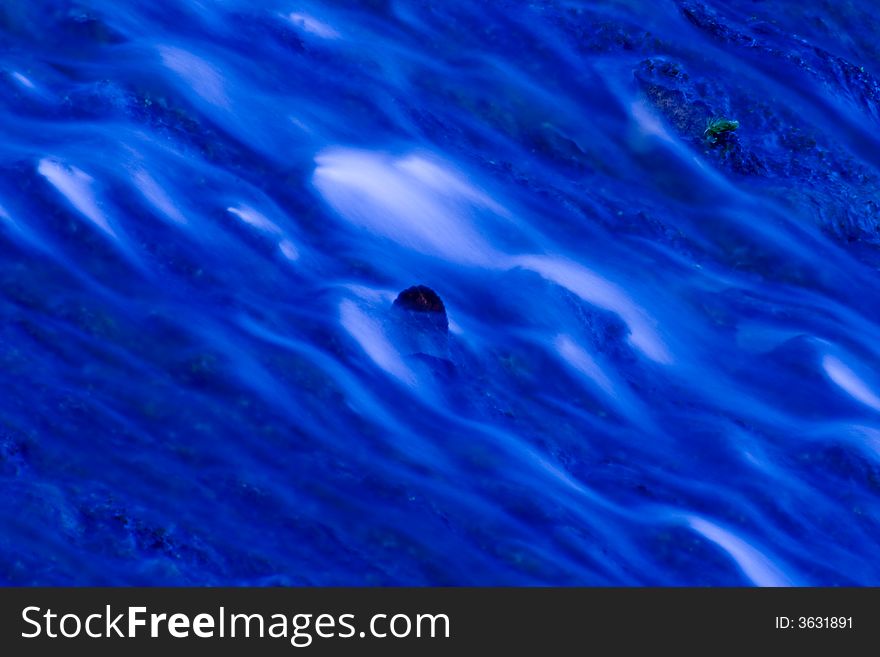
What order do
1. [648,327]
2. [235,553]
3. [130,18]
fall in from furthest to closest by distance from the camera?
1. [130,18]
2. [648,327]
3. [235,553]

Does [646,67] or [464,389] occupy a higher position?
[646,67]

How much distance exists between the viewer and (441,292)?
17.2ft

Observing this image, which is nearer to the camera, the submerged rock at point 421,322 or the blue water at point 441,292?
the blue water at point 441,292

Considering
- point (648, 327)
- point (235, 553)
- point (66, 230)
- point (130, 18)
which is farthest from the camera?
point (130, 18)

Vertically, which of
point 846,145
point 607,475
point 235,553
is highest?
point 846,145

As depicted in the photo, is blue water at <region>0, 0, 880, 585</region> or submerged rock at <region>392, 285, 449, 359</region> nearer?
blue water at <region>0, 0, 880, 585</region>

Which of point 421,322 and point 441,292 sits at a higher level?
point 441,292

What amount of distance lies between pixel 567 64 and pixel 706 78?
74 cm

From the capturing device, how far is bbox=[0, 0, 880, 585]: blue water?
4.17 metres

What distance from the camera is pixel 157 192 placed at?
206 inches

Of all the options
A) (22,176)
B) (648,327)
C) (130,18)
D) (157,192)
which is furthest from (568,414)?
(130,18)

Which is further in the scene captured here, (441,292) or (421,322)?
Result: (441,292)

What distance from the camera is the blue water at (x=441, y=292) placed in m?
4.17

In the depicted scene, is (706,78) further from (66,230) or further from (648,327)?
(66,230)
